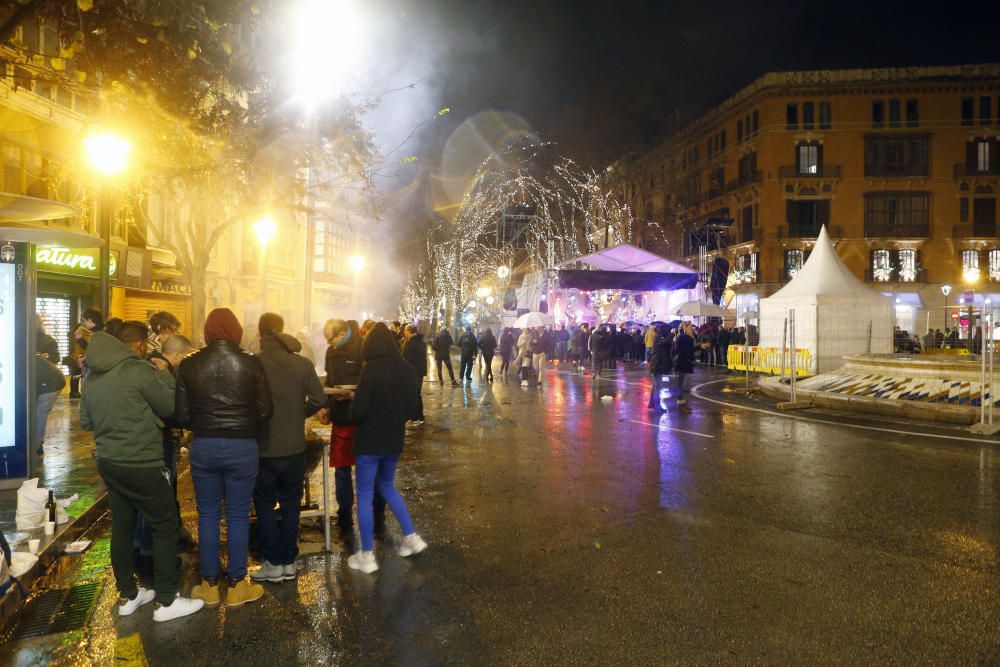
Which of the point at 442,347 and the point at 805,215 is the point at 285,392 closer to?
the point at 442,347

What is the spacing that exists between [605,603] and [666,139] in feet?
172

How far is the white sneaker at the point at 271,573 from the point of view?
482 cm

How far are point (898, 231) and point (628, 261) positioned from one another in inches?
1369

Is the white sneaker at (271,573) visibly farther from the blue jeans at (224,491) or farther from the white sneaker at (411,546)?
the white sneaker at (411,546)

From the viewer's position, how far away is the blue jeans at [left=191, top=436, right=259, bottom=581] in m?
4.32

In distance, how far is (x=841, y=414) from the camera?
13.5 metres

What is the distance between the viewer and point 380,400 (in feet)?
16.9

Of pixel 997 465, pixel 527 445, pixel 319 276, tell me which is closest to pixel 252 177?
pixel 527 445

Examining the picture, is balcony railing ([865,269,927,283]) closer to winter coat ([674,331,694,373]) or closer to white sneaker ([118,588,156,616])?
winter coat ([674,331,694,373])

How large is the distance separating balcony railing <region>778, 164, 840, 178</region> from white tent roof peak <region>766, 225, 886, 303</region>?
29.2 metres

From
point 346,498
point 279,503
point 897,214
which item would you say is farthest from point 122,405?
point 897,214

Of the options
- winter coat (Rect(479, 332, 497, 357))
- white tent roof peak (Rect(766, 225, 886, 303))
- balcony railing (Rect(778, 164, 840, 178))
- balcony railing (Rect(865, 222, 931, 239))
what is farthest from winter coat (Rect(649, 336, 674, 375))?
balcony railing (Rect(865, 222, 931, 239))

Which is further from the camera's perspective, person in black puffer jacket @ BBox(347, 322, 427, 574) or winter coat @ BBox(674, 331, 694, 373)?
winter coat @ BBox(674, 331, 694, 373)

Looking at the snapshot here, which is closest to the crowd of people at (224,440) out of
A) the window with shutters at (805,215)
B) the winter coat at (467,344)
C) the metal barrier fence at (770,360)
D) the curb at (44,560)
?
the curb at (44,560)
